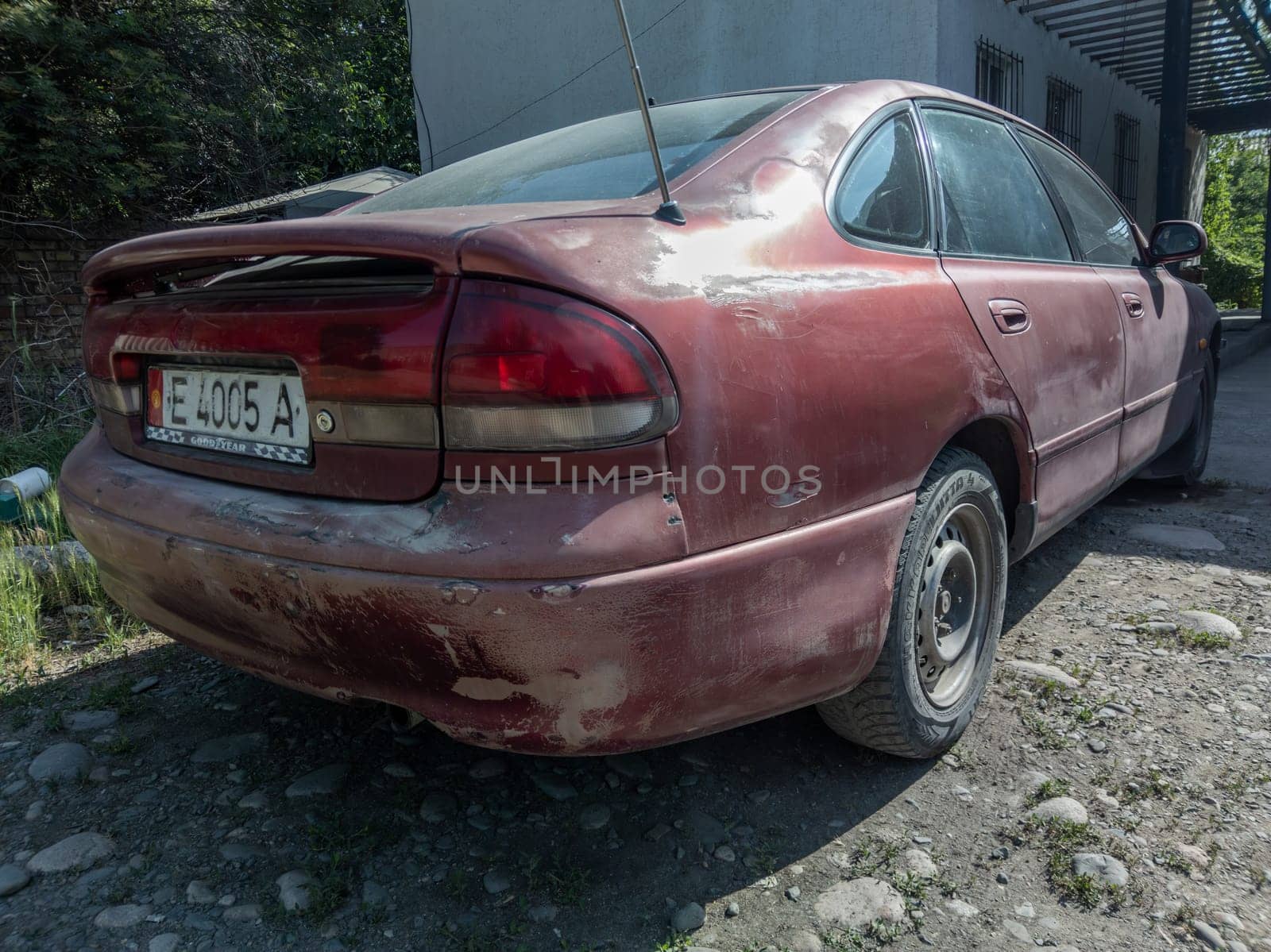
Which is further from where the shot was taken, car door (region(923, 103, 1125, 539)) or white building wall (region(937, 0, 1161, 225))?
white building wall (region(937, 0, 1161, 225))

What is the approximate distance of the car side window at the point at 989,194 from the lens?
2.39m

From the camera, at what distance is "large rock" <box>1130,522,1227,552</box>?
3.70 m

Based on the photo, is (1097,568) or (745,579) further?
(1097,568)

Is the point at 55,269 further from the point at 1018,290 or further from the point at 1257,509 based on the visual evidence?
the point at 1257,509

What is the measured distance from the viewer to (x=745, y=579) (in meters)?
1.56

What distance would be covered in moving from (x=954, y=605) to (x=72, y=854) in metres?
2.06

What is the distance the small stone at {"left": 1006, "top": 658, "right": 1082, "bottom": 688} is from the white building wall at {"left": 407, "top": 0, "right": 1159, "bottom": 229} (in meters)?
5.25

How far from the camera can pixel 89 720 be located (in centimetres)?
245

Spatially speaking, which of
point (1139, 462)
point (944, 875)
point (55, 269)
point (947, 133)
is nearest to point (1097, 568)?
point (1139, 462)

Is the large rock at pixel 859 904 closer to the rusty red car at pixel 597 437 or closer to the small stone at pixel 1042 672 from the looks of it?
the rusty red car at pixel 597 437

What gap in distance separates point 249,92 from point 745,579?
935cm

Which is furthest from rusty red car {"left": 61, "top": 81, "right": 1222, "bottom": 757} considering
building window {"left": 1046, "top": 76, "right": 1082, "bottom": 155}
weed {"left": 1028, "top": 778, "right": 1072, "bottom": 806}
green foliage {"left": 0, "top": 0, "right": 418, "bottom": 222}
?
building window {"left": 1046, "top": 76, "right": 1082, "bottom": 155}

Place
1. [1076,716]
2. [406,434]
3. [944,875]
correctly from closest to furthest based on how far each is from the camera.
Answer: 1. [406,434]
2. [944,875]
3. [1076,716]

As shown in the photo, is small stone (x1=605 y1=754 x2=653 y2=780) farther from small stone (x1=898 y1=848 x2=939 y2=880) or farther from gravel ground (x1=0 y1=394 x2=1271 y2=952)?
small stone (x1=898 y1=848 x2=939 y2=880)
